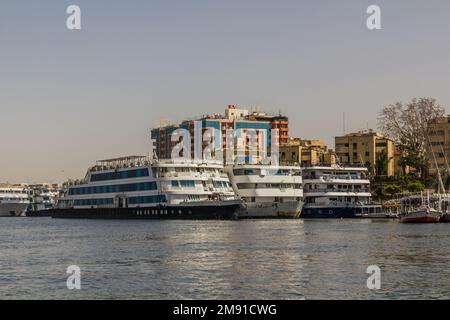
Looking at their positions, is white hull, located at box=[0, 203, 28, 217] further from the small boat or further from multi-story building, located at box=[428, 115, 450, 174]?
the small boat

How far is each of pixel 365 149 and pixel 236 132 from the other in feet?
129

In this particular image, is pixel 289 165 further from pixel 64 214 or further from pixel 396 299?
pixel 396 299

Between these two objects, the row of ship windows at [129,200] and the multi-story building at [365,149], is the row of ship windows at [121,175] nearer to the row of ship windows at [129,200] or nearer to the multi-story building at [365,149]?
the row of ship windows at [129,200]

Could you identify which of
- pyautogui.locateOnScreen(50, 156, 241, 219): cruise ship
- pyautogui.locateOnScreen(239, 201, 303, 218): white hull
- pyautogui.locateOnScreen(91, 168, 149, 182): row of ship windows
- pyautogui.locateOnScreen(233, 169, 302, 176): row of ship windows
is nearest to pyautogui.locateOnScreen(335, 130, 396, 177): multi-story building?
pyautogui.locateOnScreen(233, 169, 302, 176): row of ship windows

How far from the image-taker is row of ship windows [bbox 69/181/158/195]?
113269mm

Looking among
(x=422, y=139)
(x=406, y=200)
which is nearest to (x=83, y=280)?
(x=406, y=200)

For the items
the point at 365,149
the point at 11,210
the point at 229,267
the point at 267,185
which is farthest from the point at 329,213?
the point at 11,210

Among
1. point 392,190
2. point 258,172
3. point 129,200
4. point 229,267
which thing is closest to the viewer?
point 229,267

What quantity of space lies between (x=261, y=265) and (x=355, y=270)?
515cm

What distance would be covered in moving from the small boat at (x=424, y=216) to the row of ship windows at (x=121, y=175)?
136ft

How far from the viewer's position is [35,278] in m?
35.9

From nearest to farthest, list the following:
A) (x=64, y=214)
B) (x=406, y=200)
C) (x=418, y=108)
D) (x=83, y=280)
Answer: (x=83, y=280), (x=406, y=200), (x=418, y=108), (x=64, y=214)

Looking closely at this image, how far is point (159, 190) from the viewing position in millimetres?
111188

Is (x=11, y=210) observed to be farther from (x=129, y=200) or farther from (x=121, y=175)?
(x=129, y=200)
